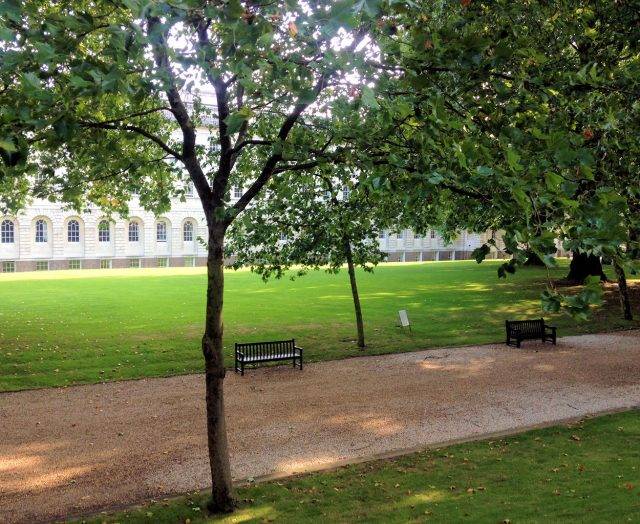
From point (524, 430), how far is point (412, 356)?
659cm

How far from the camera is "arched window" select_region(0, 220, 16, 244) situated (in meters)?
52.6

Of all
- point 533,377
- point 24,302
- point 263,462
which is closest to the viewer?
point 263,462

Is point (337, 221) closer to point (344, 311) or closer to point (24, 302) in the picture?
point (344, 311)

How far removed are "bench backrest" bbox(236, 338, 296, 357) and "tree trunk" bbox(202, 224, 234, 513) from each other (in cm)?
758

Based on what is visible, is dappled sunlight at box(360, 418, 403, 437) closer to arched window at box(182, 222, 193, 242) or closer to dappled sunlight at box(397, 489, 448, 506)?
dappled sunlight at box(397, 489, 448, 506)

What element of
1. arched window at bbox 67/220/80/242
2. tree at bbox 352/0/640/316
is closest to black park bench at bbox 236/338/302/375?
tree at bbox 352/0/640/316

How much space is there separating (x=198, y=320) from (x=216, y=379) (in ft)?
48.7

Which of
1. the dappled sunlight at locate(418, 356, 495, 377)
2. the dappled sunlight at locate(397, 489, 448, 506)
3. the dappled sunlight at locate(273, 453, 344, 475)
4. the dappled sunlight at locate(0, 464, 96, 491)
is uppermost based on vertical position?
the dappled sunlight at locate(418, 356, 495, 377)

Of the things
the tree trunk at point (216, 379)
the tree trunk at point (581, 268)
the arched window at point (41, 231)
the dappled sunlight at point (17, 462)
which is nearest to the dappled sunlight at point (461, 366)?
the tree trunk at point (216, 379)

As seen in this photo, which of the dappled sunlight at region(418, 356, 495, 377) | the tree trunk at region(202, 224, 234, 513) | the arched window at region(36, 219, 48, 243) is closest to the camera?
the tree trunk at region(202, 224, 234, 513)

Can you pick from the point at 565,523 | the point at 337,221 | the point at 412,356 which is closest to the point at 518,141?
the point at 565,523

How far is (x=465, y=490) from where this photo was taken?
291 inches

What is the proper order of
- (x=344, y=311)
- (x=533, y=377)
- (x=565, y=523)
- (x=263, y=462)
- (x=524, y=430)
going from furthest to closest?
(x=344, y=311) < (x=533, y=377) < (x=524, y=430) < (x=263, y=462) < (x=565, y=523)

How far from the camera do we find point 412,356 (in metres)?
16.4
